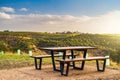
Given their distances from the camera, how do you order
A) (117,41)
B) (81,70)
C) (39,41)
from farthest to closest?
(39,41) < (117,41) < (81,70)

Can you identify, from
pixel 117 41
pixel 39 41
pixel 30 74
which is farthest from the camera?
pixel 39 41

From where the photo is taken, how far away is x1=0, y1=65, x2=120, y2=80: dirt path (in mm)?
10703

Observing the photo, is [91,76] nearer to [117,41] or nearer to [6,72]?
[6,72]

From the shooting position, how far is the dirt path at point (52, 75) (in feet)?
35.1

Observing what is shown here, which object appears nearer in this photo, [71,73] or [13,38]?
[71,73]

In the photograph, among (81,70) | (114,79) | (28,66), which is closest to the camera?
(114,79)

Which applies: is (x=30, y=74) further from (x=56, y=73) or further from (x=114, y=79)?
(x=114, y=79)

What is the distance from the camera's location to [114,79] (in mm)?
10609

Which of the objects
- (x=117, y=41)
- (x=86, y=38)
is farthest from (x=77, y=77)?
(x=86, y=38)

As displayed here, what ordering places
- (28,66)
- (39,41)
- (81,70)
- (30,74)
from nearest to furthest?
(30,74) < (81,70) < (28,66) < (39,41)

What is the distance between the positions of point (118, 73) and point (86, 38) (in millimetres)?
24435

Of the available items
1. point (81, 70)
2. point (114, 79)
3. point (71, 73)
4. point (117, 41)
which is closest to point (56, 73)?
point (71, 73)

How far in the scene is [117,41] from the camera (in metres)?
33.2

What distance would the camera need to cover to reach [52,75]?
1121cm
